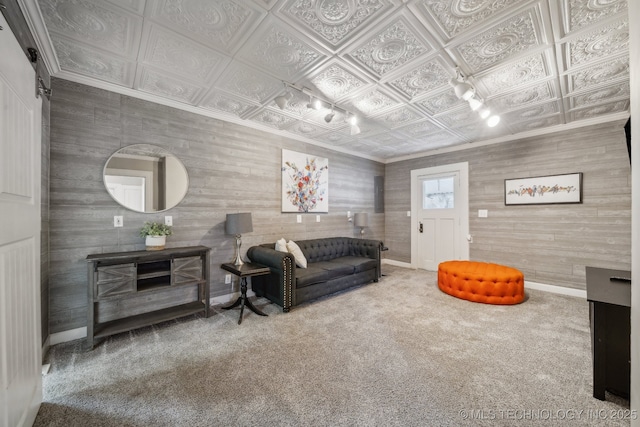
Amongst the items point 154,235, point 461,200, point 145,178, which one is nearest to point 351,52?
point 145,178

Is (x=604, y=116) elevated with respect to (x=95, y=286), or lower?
elevated

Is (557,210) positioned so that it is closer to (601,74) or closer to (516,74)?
(601,74)

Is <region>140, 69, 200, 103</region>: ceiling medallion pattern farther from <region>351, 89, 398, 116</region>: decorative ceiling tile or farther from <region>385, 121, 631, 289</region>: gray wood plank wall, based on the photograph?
<region>385, 121, 631, 289</region>: gray wood plank wall

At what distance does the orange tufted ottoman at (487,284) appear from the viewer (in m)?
3.33

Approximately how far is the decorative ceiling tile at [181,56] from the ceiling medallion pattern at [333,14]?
2.80 ft

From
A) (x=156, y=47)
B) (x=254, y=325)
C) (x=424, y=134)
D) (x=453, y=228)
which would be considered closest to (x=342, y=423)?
(x=254, y=325)

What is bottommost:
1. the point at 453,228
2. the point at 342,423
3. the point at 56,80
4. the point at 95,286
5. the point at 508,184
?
the point at 342,423

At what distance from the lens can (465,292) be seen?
3.53m

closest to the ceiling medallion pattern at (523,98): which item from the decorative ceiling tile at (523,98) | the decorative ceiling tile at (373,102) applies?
the decorative ceiling tile at (523,98)

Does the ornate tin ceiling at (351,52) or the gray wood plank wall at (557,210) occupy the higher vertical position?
the ornate tin ceiling at (351,52)

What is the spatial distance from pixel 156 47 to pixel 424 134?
3.74 meters

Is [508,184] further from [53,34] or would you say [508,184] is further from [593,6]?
[53,34]

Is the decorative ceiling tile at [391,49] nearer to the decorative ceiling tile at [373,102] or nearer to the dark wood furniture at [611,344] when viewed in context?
the decorative ceiling tile at [373,102]

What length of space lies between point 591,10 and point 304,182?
3535 mm
